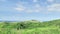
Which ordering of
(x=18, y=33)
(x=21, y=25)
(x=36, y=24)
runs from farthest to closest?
(x=36, y=24)
(x=21, y=25)
(x=18, y=33)

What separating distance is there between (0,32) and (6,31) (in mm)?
756

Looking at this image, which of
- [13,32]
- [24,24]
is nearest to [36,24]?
[24,24]

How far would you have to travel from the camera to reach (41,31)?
22156mm

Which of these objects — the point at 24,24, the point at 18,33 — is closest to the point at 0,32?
the point at 18,33

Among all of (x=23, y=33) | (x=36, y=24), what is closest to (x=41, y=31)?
(x=23, y=33)

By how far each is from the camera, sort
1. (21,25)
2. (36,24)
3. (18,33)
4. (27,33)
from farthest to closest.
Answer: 1. (36,24)
2. (21,25)
3. (27,33)
4. (18,33)

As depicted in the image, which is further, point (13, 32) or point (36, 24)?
point (36, 24)

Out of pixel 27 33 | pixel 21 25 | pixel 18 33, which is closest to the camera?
pixel 18 33

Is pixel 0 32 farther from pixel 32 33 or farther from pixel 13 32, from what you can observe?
pixel 32 33

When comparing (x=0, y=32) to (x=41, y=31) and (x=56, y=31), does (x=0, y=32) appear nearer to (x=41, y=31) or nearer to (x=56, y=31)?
(x=41, y=31)

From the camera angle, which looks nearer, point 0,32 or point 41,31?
point 0,32

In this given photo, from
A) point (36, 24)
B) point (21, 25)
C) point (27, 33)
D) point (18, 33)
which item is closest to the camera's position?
point (18, 33)

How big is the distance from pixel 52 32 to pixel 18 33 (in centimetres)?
457

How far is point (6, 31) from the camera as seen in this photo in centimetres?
2075
